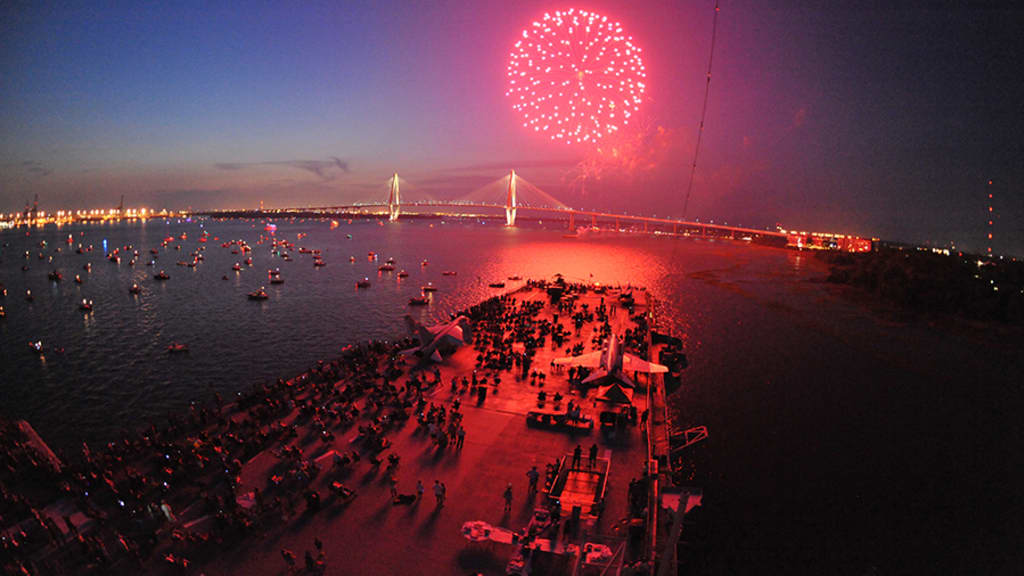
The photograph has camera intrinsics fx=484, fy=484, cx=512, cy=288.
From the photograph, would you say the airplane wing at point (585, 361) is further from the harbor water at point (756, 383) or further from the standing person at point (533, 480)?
the standing person at point (533, 480)

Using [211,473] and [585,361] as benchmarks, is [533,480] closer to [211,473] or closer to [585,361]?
[585,361]

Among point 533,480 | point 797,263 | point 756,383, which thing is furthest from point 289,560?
point 797,263

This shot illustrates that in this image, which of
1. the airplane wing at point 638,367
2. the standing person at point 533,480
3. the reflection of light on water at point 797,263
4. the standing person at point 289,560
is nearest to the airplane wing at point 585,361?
the airplane wing at point 638,367

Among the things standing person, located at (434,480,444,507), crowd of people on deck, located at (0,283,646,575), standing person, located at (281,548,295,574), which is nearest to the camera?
standing person, located at (281,548,295,574)

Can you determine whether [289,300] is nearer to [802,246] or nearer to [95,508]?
[95,508]

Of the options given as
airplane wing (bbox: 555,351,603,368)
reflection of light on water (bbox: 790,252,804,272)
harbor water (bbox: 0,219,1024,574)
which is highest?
reflection of light on water (bbox: 790,252,804,272)

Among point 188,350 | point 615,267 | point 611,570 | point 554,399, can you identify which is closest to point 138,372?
point 188,350

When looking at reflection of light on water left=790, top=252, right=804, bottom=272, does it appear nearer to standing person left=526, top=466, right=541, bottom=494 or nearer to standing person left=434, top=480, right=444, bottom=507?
standing person left=526, top=466, right=541, bottom=494

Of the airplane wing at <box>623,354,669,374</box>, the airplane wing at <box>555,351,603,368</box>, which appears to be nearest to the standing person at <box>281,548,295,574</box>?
the airplane wing at <box>555,351,603,368</box>

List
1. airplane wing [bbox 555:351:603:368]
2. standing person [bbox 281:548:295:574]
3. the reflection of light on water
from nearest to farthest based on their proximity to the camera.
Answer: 1. standing person [bbox 281:548:295:574]
2. airplane wing [bbox 555:351:603:368]
3. the reflection of light on water

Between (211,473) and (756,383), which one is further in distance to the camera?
(756,383)

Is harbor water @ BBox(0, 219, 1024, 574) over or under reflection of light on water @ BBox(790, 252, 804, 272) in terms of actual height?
under

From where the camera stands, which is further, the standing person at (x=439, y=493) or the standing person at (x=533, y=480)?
the standing person at (x=533, y=480)
